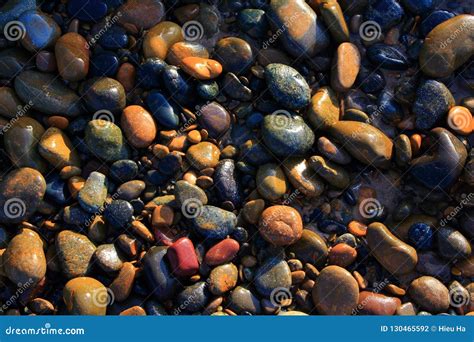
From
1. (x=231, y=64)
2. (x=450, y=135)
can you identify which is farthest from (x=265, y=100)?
A: (x=450, y=135)

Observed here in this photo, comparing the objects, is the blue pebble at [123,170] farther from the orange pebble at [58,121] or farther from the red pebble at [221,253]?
the red pebble at [221,253]

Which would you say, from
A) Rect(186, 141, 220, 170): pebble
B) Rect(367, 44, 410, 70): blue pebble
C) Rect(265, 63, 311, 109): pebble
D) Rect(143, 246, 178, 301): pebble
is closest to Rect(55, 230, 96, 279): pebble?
Rect(143, 246, 178, 301): pebble

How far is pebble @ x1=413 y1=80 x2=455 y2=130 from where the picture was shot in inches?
264

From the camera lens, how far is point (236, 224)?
6488 mm

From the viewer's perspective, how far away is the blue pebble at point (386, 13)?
702 cm

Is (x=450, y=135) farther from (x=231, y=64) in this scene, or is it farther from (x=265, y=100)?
(x=231, y=64)

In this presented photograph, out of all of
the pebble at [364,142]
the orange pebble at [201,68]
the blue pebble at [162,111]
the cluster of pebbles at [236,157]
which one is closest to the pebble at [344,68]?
the cluster of pebbles at [236,157]

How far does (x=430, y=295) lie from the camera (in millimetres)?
6340

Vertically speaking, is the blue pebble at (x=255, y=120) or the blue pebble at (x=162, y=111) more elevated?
the blue pebble at (x=255, y=120)

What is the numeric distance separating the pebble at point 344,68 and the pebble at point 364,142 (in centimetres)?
47

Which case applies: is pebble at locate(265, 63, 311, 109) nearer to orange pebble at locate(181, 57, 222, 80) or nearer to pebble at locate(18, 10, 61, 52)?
orange pebble at locate(181, 57, 222, 80)

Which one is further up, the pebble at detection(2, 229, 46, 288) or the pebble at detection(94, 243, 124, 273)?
the pebble at detection(94, 243, 124, 273)

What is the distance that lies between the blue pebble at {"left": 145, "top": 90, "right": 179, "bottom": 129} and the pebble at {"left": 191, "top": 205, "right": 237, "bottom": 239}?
39.9 inches

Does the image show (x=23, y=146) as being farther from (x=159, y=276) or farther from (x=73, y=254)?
(x=159, y=276)
